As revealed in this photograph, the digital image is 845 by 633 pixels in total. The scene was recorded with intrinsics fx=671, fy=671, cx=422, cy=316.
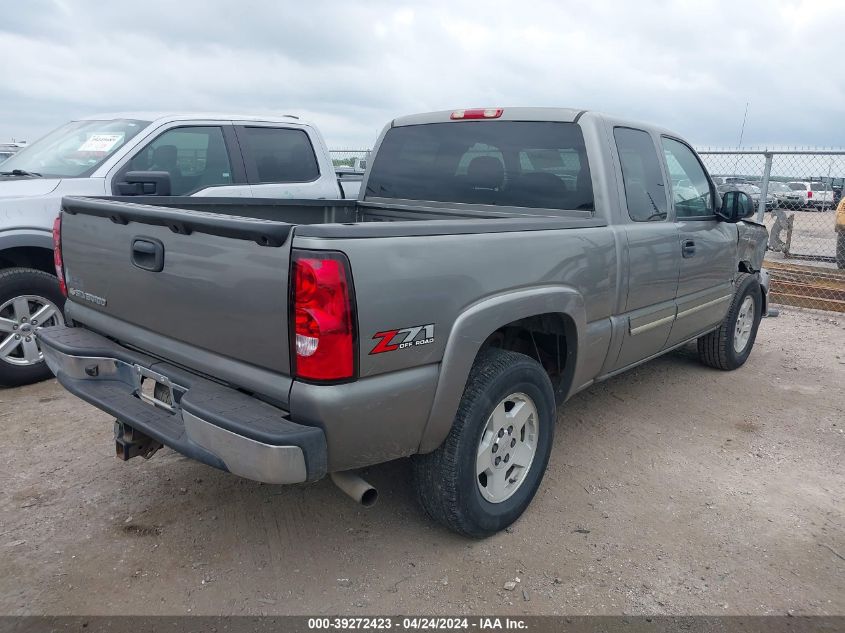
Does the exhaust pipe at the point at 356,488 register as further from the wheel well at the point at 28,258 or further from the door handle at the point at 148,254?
the wheel well at the point at 28,258

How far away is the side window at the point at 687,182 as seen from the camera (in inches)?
173

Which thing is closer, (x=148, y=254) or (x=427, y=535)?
(x=148, y=254)

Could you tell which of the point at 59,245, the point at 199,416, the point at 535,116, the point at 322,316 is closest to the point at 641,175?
the point at 535,116

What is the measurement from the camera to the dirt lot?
8.80 feet

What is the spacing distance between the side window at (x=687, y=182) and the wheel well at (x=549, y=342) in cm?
146

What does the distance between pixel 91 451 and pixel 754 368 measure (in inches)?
206

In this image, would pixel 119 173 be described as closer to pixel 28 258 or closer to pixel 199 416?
pixel 28 258

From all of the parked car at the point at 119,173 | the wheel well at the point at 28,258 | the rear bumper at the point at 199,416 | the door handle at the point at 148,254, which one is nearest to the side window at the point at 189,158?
the parked car at the point at 119,173

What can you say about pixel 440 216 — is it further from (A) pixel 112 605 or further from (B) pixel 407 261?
(A) pixel 112 605

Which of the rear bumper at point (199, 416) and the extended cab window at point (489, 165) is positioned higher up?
the extended cab window at point (489, 165)

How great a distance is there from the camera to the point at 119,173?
16.8ft

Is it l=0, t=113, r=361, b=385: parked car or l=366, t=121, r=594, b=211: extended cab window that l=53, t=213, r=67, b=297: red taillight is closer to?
l=0, t=113, r=361, b=385: parked car

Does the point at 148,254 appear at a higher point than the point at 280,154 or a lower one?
Answer: lower

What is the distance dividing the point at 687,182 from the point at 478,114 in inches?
63.4
